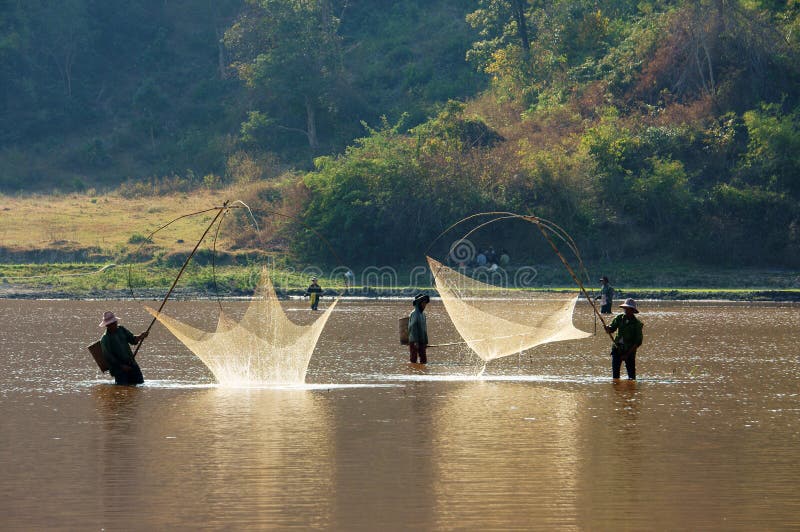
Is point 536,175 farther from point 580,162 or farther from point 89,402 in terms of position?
point 89,402

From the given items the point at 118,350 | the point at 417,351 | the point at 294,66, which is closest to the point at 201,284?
the point at 294,66

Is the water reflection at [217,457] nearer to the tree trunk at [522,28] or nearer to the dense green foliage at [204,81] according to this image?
the dense green foliage at [204,81]

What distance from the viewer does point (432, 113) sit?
66375 millimetres

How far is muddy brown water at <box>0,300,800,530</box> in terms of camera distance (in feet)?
34.9

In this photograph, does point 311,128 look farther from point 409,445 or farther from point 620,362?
point 409,445

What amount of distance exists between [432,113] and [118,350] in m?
49.1

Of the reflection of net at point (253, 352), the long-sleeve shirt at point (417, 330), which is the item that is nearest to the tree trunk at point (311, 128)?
the long-sleeve shirt at point (417, 330)

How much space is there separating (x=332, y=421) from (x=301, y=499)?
425cm

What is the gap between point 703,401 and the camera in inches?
686

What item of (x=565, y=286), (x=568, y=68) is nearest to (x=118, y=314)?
(x=565, y=286)

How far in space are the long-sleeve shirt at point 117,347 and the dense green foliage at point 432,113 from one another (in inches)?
1192

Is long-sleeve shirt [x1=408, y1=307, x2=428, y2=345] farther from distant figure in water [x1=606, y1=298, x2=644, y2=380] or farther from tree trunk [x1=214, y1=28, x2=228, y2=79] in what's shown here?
tree trunk [x1=214, y1=28, x2=228, y2=79]

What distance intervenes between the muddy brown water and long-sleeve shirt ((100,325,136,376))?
1.34ft

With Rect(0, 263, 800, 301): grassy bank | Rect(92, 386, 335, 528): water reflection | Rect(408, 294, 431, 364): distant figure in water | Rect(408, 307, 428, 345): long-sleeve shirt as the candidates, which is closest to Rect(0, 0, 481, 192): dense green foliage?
Rect(0, 263, 800, 301): grassy bank
